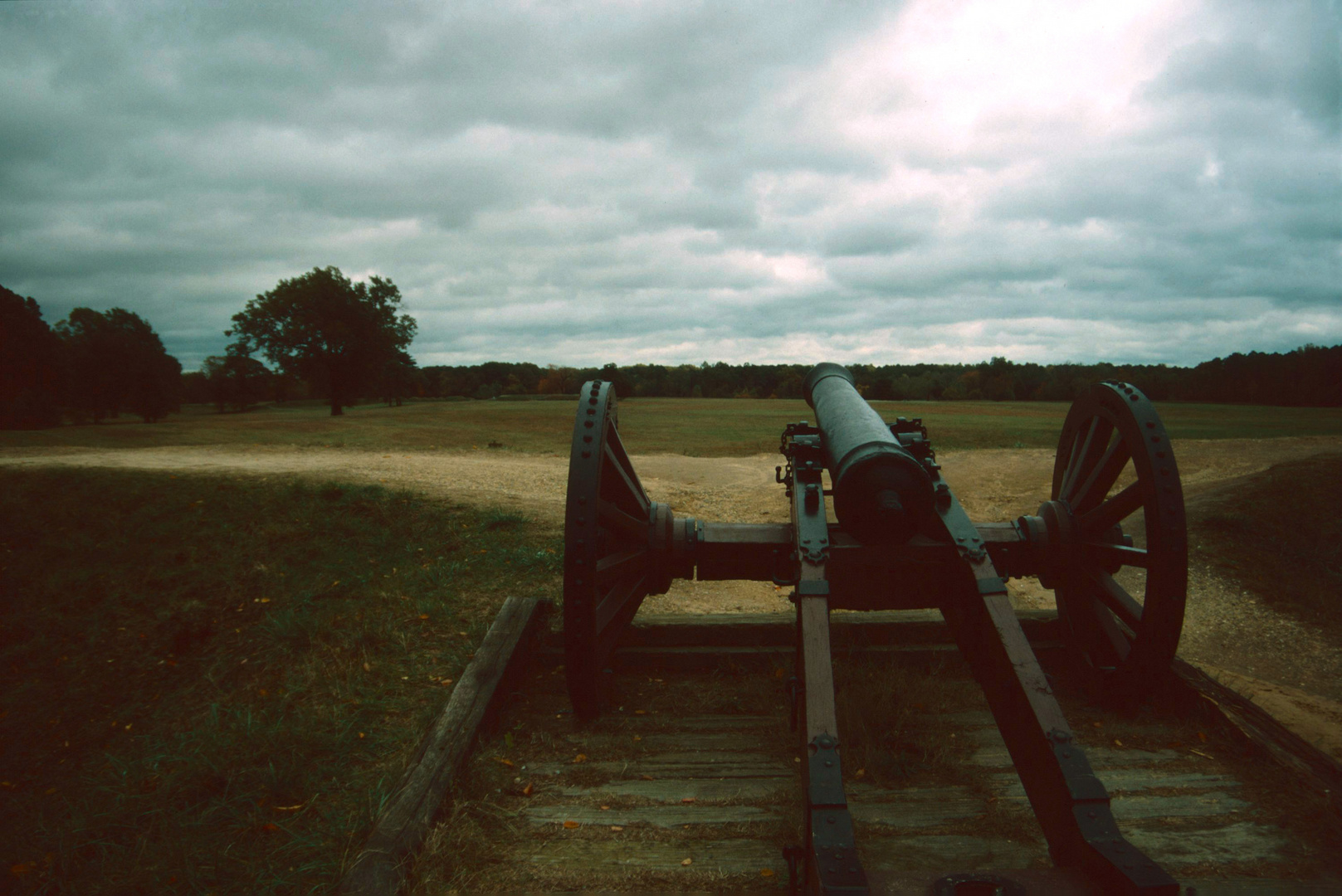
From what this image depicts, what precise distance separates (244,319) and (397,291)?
6992 millimetres

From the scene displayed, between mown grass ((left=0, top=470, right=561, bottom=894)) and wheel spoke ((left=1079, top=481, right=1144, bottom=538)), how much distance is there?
388 centimetres

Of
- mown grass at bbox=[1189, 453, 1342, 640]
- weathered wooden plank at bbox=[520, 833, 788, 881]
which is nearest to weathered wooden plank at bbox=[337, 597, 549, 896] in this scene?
weathered wooden plank at bbox=[520, 833, 788, 881]

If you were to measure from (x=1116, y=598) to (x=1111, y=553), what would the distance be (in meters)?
0.25

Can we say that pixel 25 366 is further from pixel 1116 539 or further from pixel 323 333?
pixel 1116 539

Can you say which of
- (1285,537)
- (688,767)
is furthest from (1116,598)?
(1285,537)

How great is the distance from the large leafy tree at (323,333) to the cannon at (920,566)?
31468 millimetres

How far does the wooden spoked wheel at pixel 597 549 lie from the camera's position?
3127 millimetres

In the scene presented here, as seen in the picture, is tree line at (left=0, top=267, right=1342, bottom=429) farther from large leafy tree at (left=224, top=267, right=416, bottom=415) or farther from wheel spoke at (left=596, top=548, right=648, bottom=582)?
wheel spoke at (left=596, top=548, right=648, bottom=582)

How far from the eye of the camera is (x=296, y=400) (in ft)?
142

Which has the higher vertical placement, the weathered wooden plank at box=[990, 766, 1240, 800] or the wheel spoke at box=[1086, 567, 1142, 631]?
the wheel spoke at box=[1086, 567, 1142, 631]

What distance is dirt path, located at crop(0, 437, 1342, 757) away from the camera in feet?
18.9

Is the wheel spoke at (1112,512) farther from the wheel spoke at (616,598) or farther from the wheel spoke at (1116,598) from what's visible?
the wheel spoke at (616,598)

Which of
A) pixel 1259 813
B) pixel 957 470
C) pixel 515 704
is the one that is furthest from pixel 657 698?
pixel 957 470

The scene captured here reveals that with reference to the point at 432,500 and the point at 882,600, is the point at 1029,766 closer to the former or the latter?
the point at 882,600
